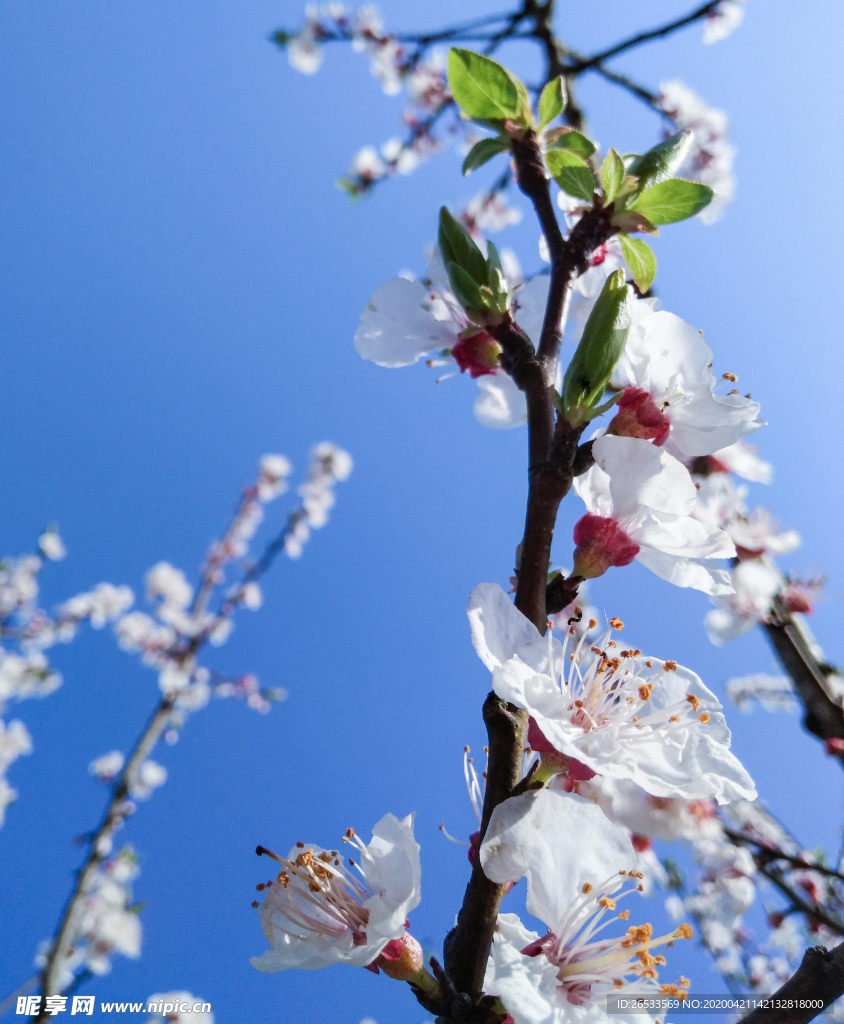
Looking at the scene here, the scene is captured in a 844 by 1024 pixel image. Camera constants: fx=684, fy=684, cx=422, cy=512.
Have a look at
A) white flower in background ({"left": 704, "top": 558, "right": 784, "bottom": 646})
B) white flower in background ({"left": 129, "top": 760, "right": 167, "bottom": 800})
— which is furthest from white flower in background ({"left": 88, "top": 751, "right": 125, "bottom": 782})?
white flower in background ({"left": 704, "top": 558, "right": 784, "bottom": 646})

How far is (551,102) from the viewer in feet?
3.80

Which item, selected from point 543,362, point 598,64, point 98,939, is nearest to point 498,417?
point 543,362

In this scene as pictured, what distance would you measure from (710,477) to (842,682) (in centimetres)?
70

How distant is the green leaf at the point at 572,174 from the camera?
3.42ft

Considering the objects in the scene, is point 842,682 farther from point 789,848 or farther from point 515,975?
point 789,848

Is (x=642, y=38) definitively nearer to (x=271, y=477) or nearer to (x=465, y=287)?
(x=465, y=287)

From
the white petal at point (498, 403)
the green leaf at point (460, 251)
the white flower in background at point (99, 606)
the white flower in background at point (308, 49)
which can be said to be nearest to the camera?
the green leaf at point (460, 251)

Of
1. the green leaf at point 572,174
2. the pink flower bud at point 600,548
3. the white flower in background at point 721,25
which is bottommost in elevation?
the pink flower bud at point 600,548

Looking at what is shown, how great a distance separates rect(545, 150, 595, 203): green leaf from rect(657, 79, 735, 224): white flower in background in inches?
128

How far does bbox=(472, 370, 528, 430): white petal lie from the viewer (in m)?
1.31

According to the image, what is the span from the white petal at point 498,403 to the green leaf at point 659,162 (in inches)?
15.9

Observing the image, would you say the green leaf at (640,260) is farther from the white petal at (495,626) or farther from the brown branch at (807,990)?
the brown branch at (807,990)

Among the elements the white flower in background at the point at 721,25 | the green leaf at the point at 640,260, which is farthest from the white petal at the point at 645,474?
the white flower in background at the point at 721,25

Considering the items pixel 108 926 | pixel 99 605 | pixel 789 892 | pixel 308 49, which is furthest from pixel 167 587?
pixel 789 892
